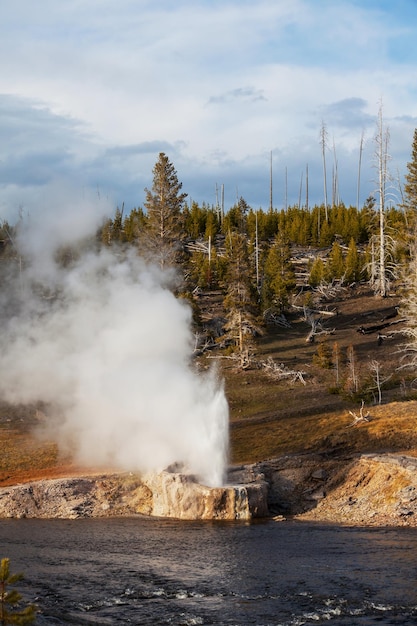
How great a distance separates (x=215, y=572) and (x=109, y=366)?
19.6 m

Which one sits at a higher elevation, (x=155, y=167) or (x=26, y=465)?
(x=155, y=167)

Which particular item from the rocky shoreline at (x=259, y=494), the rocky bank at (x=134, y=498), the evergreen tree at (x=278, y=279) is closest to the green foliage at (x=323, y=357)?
the evergreen tree at (x=278, y=279)

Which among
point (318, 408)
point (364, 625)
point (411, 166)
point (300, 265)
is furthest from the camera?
point (300, 265)

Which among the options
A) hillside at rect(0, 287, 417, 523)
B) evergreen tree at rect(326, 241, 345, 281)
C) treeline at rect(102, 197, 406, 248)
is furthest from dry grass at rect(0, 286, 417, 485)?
treeline at rect(102, 197, 406, 248)

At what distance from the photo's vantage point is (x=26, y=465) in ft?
141

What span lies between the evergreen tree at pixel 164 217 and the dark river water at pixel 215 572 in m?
38.7

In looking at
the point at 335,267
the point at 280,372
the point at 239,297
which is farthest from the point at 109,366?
the point at 335,267

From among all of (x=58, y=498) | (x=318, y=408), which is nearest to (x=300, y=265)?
(x=318, y=408)

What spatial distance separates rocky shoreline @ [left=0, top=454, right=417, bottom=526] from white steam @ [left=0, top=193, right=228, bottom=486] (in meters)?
1.57

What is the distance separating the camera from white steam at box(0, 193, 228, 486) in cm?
3697

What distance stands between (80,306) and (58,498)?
47.6 ft

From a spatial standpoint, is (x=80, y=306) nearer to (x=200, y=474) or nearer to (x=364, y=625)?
(x=200, y=474)

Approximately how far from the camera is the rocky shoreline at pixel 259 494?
31719 mm

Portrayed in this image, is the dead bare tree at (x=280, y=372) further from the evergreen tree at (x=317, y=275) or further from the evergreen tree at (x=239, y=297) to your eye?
the evergreen tree at (x=317, y=275)
